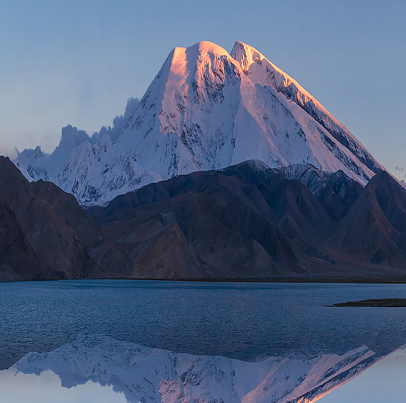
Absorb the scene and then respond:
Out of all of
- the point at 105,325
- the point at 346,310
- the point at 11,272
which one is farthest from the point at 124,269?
the point at 105,325

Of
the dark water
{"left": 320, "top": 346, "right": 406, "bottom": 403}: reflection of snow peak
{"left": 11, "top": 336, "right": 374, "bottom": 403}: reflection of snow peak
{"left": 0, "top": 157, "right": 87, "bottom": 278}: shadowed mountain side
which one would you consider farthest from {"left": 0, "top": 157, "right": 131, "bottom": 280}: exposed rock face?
{"left": 320, "top": 346, "right": 406, "bottom": 403}: reflection of snow peak

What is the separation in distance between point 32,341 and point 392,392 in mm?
23591

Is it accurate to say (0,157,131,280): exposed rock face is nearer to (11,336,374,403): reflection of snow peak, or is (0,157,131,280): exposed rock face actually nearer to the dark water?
the dark water

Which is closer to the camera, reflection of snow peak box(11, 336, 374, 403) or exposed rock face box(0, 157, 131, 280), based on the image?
reflection of snow peak box(11, 336, 374, 403)

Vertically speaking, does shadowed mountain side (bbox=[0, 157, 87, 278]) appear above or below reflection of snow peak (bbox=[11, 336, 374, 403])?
above

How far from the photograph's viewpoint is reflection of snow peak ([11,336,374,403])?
85.0 ft

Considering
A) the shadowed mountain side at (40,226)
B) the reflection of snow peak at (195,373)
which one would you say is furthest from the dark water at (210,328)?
the shadowed mountain side at (40,226)

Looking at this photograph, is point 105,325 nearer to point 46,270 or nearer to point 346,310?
point 346,310

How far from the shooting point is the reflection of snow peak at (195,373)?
85.0 feet

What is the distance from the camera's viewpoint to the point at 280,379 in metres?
29.0

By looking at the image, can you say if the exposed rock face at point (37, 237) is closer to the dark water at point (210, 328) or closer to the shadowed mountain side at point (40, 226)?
the shadowed mountain side at point (40, 226)

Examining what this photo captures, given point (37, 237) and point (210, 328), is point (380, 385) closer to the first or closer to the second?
point (210, 328)

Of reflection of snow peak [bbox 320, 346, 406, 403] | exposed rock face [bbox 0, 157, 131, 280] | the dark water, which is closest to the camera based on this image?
reflection of snow peak [bbox 320, 346, 406, 403]

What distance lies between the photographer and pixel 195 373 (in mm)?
29922
